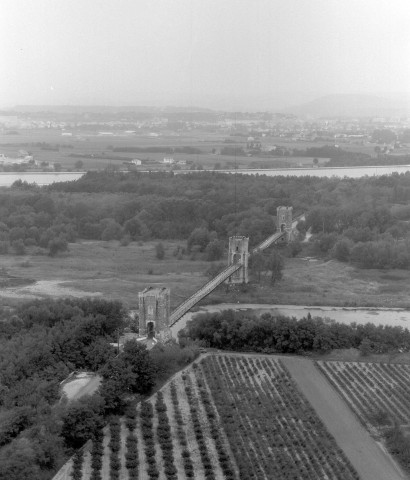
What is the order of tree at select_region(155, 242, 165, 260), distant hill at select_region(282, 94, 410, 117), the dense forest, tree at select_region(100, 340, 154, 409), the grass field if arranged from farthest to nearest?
distant hill at select_region(282, 94, 410, 117) < the grass field < the dense forest < tree at select_region(155, 242, 165, 260) < tree at select_region(100, 340, 154, 409)

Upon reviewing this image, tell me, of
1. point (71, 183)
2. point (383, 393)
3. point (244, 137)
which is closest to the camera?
point (383, 393)

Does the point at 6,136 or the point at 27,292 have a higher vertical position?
the point at 6,136

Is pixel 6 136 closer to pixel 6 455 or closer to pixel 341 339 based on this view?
pixel 341 339

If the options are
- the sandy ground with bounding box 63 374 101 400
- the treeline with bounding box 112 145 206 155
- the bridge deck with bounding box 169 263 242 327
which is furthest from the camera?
the treeline with bounding box 112 145 206 155

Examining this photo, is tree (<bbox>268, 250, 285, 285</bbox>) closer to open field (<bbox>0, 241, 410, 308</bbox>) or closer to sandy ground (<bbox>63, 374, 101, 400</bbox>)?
open field (<bbox>0, 241, 410, 308</bbox>)

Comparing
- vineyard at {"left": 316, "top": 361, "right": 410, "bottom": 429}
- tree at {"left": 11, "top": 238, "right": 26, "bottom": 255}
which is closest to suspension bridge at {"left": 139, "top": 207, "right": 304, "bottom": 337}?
vineyard at {"left": 316, "top": 361, "right": 410, "bottom": 429}

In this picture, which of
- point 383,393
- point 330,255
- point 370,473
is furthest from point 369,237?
point 370,473
